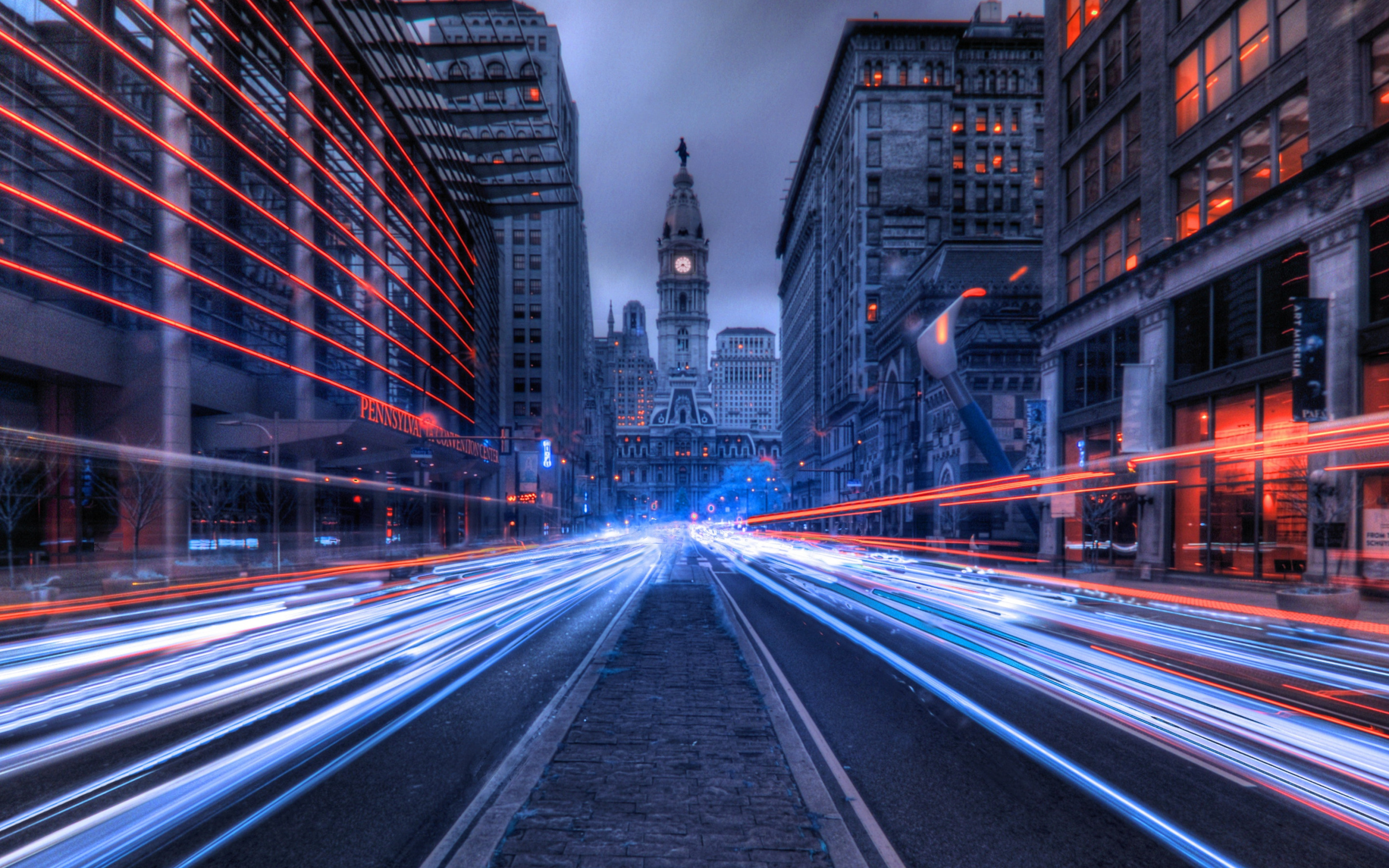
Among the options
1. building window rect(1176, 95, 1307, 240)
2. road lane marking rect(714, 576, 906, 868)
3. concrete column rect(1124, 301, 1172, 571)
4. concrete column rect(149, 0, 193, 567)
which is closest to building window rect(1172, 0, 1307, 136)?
building window rect(1176, 95, 1307, 240)

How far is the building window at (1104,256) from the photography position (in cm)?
2755

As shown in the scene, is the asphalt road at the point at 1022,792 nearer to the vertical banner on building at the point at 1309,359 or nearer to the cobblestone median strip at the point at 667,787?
the cobblestone median strip at the point at 667,787

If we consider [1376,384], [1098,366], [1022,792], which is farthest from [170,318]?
[1376,384]

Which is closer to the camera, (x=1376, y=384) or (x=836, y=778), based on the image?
(x=836, y=778)

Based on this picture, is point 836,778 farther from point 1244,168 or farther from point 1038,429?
point 1038,429

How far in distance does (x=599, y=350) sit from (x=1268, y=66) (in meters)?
178

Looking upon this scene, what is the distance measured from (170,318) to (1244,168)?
37.1 meters

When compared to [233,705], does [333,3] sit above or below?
above

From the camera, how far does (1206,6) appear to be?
23.4 metres

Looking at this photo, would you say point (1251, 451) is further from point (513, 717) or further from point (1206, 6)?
point (513, 717)

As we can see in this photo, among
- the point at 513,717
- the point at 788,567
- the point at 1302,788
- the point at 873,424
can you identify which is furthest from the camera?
the point at 873,424

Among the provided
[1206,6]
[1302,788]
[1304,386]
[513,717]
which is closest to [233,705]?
[513,717]

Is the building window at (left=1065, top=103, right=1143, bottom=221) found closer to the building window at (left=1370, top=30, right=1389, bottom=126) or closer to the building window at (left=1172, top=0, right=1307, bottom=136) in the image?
the building window at (left=1172, top=0, right=1307, bottom=136)

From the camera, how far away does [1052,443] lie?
32.2 meters
